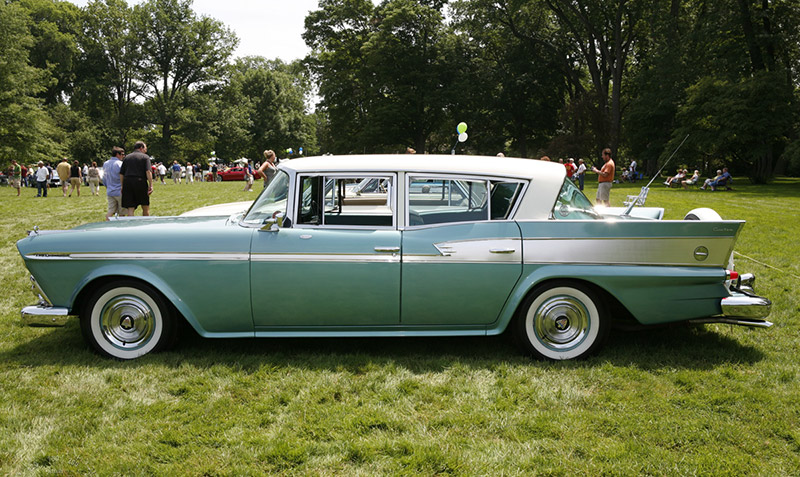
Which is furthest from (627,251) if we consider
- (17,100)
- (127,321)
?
(17,100)

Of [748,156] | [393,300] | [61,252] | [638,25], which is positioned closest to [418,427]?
[393,300]

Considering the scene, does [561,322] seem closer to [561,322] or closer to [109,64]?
[561,322]

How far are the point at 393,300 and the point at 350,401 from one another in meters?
0.88

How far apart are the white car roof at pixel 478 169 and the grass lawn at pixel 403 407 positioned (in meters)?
1.29

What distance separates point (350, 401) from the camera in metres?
3.79

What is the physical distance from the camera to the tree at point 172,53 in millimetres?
49906

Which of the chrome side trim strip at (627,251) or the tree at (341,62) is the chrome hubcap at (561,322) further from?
the tree at (341,62)

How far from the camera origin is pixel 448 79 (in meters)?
44.2

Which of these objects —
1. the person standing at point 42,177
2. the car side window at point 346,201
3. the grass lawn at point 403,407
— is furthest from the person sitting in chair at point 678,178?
the person standing at point 42,177

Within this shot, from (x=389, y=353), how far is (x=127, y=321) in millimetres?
2158

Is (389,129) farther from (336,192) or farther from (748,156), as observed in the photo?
(336,192)

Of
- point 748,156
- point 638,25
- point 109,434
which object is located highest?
point 638,25

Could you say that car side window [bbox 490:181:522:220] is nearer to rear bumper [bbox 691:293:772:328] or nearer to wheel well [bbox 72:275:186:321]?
rear bumper [bbox 691:293:772:328]

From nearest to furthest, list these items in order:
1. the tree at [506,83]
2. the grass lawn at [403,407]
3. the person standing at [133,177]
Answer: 1. the grass lawn at [403,407]
2. the person standing at [133,177]
3. the tree at [506,83]
